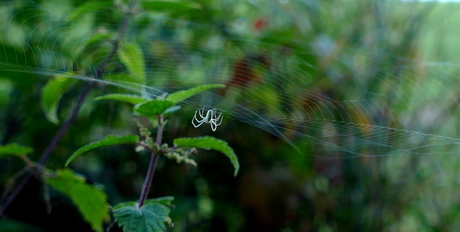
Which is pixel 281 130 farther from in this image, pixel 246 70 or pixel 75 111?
pixel 75 111

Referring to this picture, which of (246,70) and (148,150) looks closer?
(148,150)

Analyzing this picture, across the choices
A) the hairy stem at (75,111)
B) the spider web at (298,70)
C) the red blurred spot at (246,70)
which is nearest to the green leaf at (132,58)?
the hairy stem at (75,111)

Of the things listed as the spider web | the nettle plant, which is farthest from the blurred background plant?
the nettle plant

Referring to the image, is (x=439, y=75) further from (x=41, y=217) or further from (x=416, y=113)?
(x=41, y=217)

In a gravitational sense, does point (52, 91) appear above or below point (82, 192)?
above

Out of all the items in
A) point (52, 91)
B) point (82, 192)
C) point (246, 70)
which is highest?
point (246, 70)

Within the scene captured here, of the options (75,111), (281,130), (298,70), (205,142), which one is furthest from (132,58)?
(298,70)

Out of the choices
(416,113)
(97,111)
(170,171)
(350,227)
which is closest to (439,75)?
(416,113)

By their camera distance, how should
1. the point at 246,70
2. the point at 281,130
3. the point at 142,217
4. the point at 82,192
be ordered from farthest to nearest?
the point at 246,70
the point at 281,130
the point at 82,192
the point at 142,217
